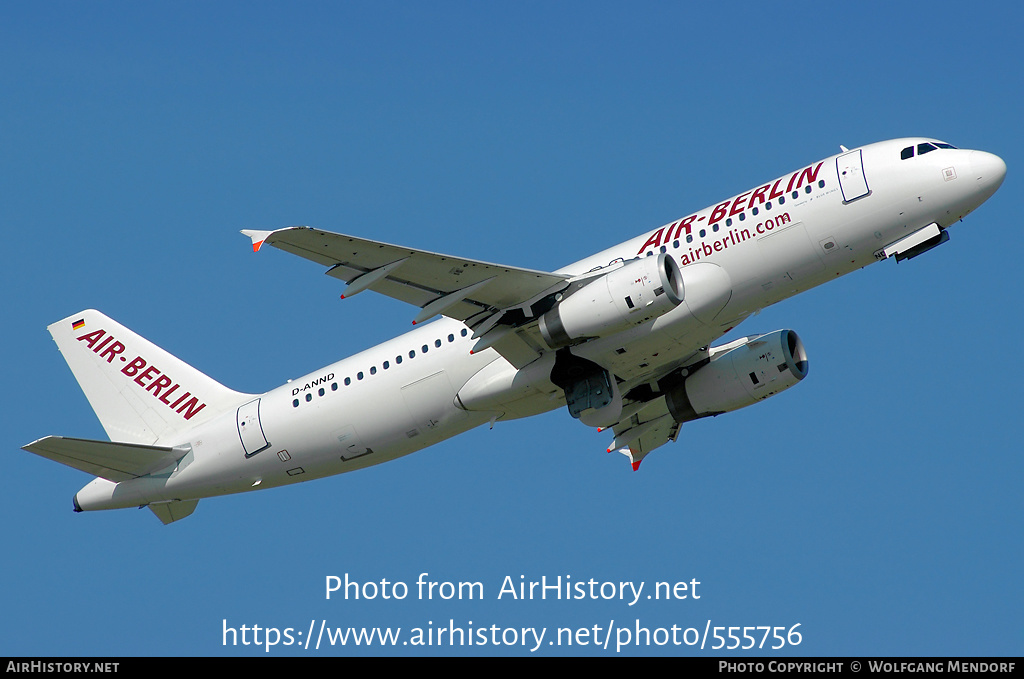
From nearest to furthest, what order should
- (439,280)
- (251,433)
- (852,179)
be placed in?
(439,280) → (852,179) → (251,433)

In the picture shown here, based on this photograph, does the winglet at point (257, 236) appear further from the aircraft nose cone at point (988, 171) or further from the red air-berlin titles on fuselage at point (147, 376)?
the aircraft nose cone at point (988, 171)

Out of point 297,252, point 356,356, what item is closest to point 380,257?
point 297,252

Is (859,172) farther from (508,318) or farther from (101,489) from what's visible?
(101,489)

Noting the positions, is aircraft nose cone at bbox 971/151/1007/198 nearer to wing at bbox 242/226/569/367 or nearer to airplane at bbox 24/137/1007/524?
airplane at bbox 24/137/1007/524

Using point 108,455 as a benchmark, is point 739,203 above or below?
above

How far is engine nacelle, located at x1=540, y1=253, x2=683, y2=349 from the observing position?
32.1 m

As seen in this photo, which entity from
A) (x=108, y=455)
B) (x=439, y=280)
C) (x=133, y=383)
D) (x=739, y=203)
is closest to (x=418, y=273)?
(x=439, y=280)

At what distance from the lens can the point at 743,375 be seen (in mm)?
38750

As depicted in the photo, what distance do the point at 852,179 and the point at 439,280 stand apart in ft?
38.4

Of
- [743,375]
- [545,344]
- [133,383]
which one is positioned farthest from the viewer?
[133,383]

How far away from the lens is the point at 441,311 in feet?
106

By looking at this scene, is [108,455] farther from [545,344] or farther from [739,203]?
[739,203]
